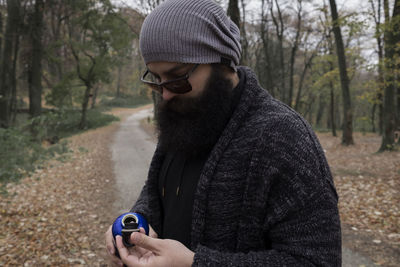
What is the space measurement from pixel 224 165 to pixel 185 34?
660mm

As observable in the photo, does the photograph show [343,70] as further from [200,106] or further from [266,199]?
[266,199]

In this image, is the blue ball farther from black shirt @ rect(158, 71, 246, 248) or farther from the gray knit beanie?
the gray knit beanie

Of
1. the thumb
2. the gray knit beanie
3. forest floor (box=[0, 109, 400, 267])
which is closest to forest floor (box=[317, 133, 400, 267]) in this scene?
forest floor (box=[0, 109, 400, 267])

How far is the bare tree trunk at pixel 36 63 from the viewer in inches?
534

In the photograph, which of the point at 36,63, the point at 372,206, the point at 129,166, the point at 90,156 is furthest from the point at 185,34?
the point at 36,63

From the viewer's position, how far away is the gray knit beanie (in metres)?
1.36

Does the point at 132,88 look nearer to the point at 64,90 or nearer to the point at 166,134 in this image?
the point at 64,90

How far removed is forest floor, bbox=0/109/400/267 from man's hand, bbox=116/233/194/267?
11.4ft

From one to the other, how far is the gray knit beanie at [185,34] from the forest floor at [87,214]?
12.6 ft

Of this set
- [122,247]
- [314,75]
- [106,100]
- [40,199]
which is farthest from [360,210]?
[106,100]

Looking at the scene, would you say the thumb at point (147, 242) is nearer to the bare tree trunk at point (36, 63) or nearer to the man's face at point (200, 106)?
the man's face at point (200, 106)

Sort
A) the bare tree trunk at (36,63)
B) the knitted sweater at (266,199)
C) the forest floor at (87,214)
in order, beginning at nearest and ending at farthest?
the knitted sweater at (266,199)
the forest floor at (87,214)
the bare tree trunk at (36,63)

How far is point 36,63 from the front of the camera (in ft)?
46.1

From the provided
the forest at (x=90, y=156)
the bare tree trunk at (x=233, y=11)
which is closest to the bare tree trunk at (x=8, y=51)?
the forest at (x=90, y=156)
